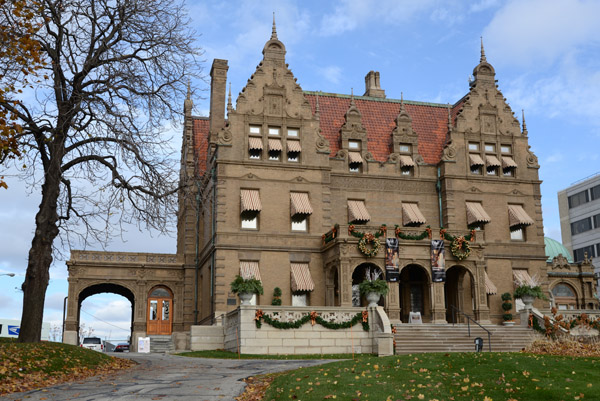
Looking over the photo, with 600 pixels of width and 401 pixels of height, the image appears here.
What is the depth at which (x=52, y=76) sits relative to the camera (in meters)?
24.7

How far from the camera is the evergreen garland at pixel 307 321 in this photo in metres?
32.9

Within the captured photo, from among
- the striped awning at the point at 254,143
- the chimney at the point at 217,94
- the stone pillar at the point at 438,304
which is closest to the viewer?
the stone pillar at the point at 438,304

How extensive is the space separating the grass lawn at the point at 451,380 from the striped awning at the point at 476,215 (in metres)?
24.5

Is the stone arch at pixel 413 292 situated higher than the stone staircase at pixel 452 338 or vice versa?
the stone arch at pixel 413 292

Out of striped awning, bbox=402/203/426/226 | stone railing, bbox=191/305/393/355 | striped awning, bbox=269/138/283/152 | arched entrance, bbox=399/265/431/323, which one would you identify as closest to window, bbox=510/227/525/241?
striped awning, bbox=402/203/426/226

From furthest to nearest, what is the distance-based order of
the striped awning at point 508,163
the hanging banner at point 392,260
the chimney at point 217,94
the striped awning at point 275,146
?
the chimney at point 217,94 < the striped awning at point 508,163 < the striped awning at point 275,146 < the hanging banner at point 392,260

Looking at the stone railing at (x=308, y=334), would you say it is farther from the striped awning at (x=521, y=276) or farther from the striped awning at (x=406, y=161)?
the striped awning at (x=521, y=276)

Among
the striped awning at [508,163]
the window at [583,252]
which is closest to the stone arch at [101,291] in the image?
the striped awning at [508,163]

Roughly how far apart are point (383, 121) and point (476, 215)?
9749 millimetres

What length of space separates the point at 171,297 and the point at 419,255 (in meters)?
18.1

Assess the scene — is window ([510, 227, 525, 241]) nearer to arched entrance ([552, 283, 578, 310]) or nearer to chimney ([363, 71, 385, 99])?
arched entrance ([552, 283, 578, 310])

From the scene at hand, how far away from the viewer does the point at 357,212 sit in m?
Answer: 43.7

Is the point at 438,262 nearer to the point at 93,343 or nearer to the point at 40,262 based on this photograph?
the point at 40,262

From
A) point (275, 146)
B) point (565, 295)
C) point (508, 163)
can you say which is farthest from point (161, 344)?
point (565, 295)
